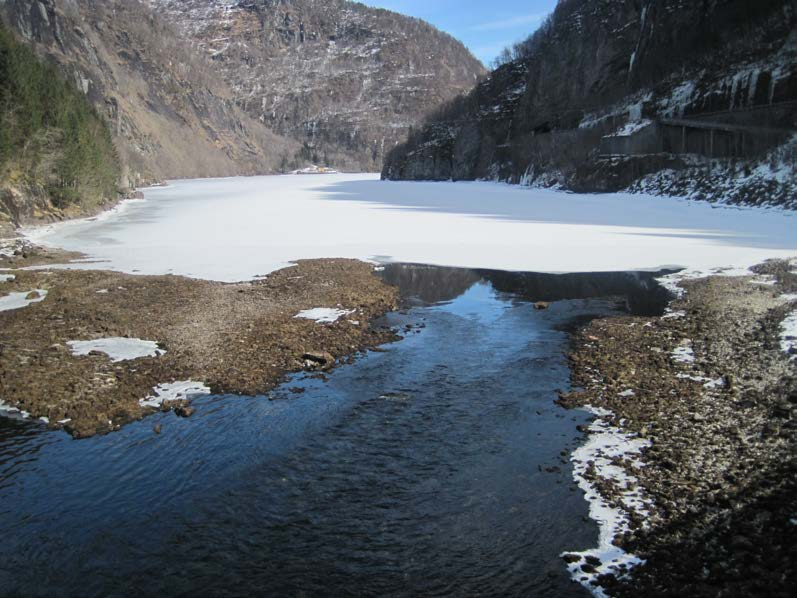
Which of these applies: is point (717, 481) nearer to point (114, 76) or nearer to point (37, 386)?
point (37, 386)

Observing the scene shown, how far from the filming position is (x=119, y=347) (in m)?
9.89

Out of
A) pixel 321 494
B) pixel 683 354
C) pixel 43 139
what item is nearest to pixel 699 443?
pixel 683 354

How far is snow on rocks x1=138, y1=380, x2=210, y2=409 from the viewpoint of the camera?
8.00 meters

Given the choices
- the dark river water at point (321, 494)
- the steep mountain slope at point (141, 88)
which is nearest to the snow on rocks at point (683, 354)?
the dark river water at point (321, 494)

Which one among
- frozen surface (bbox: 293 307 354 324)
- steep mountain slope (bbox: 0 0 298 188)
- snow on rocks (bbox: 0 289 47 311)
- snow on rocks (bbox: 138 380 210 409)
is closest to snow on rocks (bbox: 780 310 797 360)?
frozen surface (bbox: 293 307 354 324)

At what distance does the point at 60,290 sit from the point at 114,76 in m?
122

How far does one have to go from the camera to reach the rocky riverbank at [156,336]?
8.04 metres

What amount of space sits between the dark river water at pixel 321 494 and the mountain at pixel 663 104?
83.6 ft

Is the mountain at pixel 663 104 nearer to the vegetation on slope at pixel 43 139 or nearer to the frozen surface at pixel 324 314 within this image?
the frozen surface at pixel 324 314

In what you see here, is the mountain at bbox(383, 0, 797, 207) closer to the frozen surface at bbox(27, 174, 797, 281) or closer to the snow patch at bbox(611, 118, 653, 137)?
the snow patch at bbox(611, 118, 653, 137)

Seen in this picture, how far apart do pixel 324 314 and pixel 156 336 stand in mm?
3146

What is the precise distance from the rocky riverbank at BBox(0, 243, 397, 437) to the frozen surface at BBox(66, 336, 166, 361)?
2 cm

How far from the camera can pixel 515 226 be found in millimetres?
27062

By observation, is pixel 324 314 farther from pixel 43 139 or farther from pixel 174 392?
pixel 43 139
